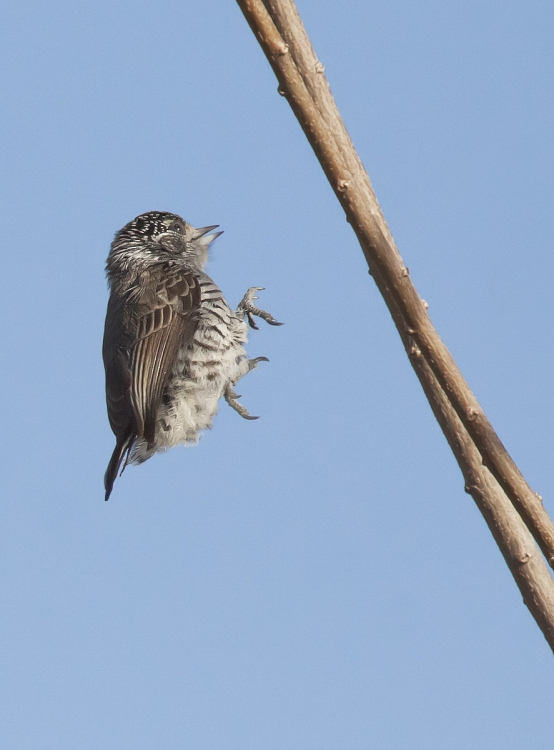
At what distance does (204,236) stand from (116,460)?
2.83 meters

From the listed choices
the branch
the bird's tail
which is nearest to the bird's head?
the bird's tail

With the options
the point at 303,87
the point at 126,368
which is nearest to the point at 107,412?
the point at 126,368

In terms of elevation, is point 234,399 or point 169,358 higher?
point 169,358

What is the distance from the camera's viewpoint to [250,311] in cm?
791

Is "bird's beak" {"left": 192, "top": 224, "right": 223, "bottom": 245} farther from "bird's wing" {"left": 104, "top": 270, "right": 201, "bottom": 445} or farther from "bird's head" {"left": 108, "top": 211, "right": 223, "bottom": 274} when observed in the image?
"bird's wing" {"left": 104, "top": 270, "right": 201, "bottom": 445}

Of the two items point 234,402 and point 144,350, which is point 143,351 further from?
point 234,402

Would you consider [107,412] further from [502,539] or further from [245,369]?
[502,539]

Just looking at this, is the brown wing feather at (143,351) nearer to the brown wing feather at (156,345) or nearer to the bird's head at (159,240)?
the brown wing feather at (156,345)

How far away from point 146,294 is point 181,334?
52 centimetres

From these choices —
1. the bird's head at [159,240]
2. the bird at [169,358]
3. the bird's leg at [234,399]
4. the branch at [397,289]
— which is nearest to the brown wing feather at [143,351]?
the bird at [169,358]

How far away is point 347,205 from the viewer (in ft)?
9.86

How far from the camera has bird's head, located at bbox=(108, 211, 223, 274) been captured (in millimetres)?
8914

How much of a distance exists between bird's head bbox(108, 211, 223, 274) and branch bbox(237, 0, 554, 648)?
5.76m

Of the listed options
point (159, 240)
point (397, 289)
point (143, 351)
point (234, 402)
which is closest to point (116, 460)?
point (143, 351)
